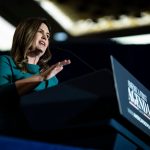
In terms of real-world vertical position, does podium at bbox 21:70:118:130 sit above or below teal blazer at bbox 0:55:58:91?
below

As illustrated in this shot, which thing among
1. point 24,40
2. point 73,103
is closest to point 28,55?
point 24,40

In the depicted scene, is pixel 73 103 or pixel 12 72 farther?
pixel 12 72

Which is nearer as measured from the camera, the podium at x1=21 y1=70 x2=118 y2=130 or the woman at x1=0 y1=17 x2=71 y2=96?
the podium at x1=21 y1=70 x2=118 y2=130

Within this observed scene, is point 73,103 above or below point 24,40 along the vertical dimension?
below

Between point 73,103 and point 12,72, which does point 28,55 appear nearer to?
point 12,72

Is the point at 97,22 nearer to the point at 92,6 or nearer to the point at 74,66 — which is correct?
the point at 92,6

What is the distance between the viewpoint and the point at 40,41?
971mm

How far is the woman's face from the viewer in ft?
3.16

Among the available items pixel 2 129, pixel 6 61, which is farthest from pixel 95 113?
pixel 6 61

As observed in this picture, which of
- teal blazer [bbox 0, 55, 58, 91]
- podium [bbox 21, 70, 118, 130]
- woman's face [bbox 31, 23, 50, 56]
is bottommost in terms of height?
podium [bbox 21, 70, 118, 130]

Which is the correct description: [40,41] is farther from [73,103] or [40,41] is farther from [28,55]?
[73,103]

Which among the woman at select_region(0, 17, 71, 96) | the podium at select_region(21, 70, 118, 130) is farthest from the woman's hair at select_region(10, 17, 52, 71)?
the podium at select_region(21, 70, 118, 130)

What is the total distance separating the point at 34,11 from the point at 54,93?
230 centimetres

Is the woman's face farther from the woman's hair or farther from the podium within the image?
the podium
